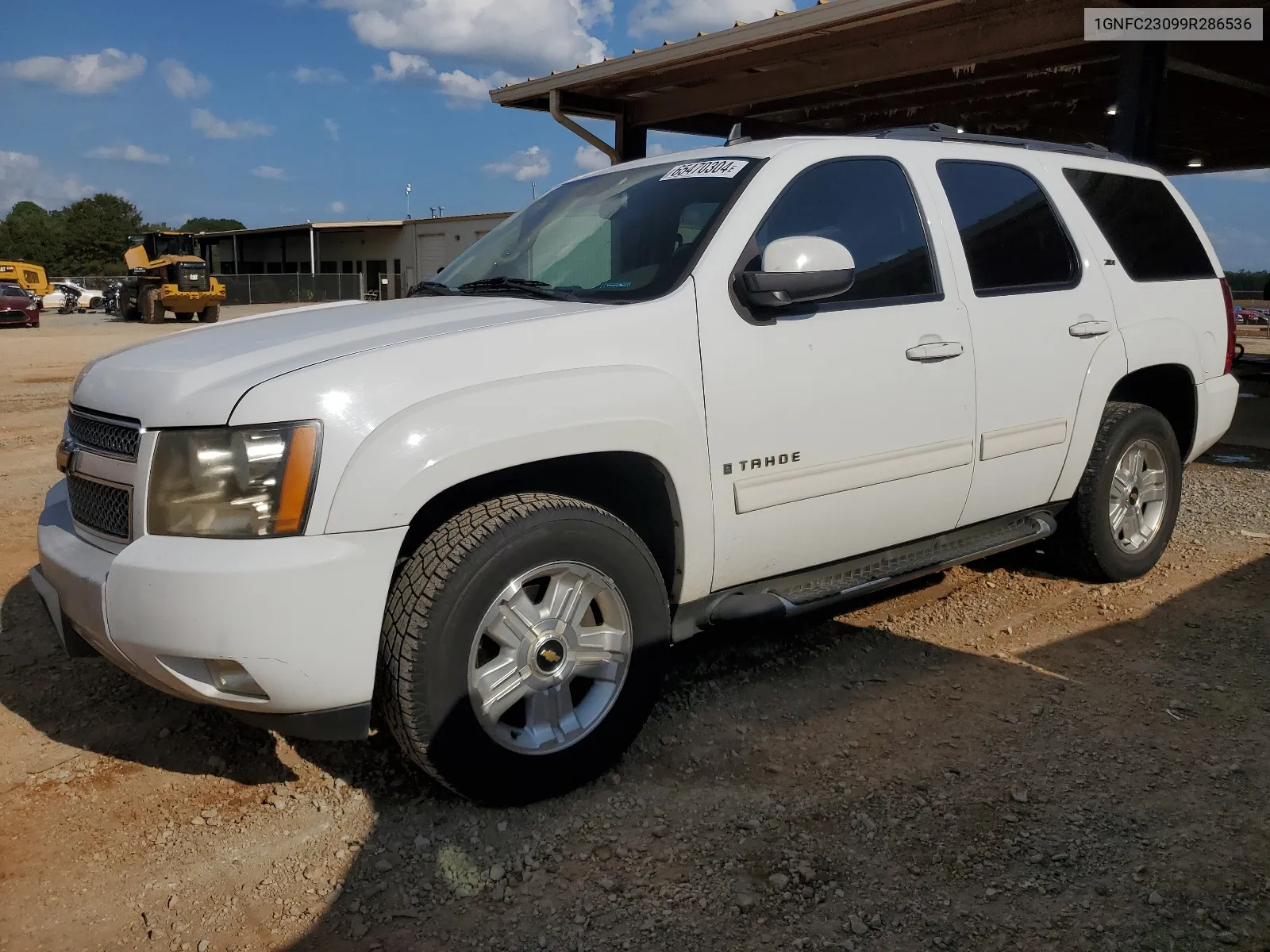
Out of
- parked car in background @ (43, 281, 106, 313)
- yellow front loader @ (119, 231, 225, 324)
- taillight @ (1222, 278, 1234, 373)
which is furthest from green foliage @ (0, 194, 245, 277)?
taillight @ (1222, 278, 1234, 373)

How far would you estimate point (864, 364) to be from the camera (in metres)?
3.55

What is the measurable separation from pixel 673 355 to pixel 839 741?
1.40 metres

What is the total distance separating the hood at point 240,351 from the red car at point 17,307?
32402mm

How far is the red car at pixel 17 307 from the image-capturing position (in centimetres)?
3086

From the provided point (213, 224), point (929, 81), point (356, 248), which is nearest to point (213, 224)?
point (213, 224)

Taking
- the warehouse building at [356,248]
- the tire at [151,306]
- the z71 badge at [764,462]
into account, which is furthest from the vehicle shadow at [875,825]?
the warehouse building at [356,248]

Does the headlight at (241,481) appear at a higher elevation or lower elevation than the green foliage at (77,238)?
lower

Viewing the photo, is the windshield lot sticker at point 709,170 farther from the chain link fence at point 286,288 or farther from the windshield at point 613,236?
the chain link fence at point 286,288

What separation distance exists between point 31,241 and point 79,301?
177 feet

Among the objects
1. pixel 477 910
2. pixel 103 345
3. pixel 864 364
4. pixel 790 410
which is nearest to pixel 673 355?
pixel 790 410

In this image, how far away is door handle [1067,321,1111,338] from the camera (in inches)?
170

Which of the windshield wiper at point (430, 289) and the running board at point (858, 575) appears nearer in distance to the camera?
the running board at point (858, 575)

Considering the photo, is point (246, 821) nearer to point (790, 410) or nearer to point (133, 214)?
point (790, 410)

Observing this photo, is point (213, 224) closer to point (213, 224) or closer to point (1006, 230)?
point (213, 224)
